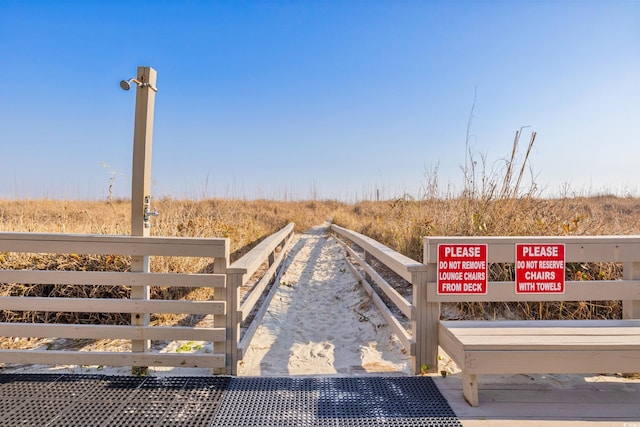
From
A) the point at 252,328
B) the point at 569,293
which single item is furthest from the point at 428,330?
the point at 252,328

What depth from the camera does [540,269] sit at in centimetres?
257

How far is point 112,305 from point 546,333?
327 cm

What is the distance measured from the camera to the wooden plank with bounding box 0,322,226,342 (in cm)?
256

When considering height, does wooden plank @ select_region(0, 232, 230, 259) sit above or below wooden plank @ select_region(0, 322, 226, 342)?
above

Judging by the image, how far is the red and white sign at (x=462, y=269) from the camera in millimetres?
2529

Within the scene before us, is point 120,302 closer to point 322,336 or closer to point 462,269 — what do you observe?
point 322,336

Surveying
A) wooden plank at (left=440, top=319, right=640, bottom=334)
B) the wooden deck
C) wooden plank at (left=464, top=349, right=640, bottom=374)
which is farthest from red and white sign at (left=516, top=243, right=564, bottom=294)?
the wooden deck

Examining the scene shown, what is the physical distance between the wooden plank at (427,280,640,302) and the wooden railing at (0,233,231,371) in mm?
1724

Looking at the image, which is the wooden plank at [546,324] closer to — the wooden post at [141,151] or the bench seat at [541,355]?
the bench seat at [541,355]

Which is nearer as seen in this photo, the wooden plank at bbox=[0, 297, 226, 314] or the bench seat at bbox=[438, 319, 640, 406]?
the bench seat at bbox=[438, 319, 640, 406]

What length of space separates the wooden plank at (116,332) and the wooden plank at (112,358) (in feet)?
0.44

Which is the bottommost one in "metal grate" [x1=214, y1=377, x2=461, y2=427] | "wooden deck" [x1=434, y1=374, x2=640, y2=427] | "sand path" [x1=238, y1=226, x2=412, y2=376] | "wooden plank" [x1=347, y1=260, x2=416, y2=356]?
"sand path" [x1=238, y1=226, x2=412, y2=376]

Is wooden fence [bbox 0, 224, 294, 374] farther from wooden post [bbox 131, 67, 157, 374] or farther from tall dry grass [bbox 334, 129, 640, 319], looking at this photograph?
tall dry grass [bbox 334, 129, 640, 319]

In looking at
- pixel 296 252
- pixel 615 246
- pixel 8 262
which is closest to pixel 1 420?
pixel 8 262
